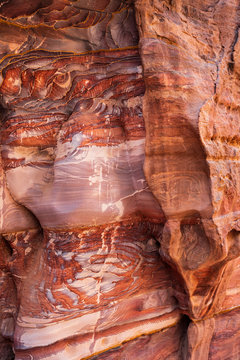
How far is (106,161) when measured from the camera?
196 cm

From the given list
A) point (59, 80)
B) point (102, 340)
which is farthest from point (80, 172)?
point (102, 340)

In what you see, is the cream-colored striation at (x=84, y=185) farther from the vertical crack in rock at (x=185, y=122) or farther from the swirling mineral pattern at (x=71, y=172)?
the vertical crack in rock at (x=185, y=122)

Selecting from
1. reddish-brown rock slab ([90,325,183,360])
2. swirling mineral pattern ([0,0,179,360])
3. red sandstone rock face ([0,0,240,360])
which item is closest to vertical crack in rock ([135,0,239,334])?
red sandstone rock face ([0,0,240,360])

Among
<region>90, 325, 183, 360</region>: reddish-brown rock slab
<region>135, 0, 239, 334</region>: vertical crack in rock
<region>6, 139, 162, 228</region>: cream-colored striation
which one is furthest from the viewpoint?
<region>90, 325, 183, 360</region>: reddish-brown rock slab

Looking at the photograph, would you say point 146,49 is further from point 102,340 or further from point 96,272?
point 102,340

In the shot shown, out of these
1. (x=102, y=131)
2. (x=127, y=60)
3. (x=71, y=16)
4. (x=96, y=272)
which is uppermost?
(x=71, y=16)

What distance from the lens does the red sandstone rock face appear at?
181 centimetres

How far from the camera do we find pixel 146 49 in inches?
68.9

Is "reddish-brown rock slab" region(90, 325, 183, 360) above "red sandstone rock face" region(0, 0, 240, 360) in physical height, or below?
below

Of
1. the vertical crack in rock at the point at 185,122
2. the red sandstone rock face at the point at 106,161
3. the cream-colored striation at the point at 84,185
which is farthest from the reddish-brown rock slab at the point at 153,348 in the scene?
the cream-colored striation at the point at 84,185

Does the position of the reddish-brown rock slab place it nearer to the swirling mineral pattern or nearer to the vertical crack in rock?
the swirling mineral pattern

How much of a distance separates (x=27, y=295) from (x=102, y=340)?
23.9 inches

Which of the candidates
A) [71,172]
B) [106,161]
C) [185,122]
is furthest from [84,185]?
[185,122]

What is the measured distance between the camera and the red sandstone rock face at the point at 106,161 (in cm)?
181
